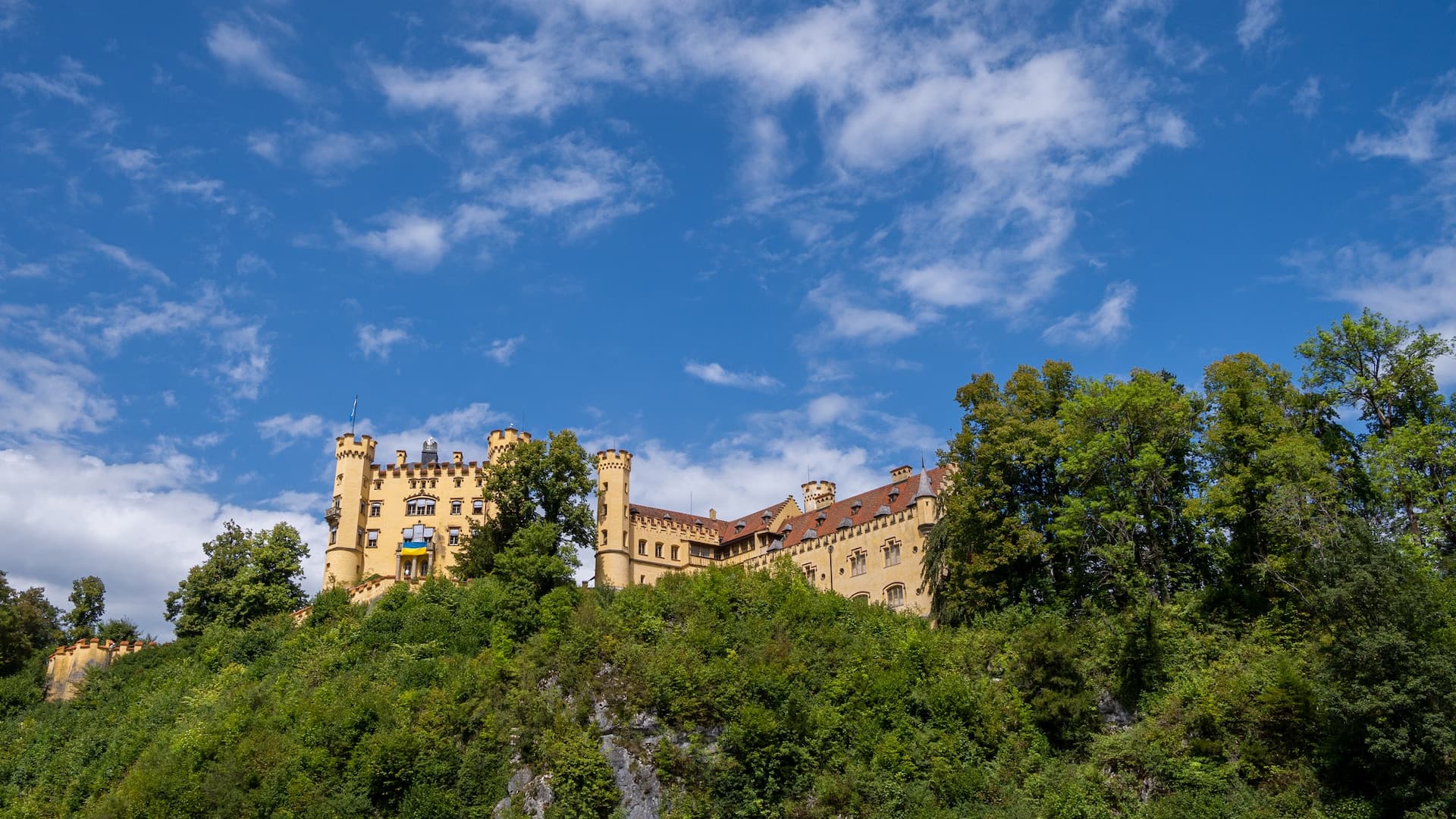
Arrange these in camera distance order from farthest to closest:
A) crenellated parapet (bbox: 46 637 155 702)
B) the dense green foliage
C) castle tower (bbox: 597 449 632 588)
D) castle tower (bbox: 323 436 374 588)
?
castle tower (bbox: 597 449 632 588) → castle tower (bbox: 323 436 374 588) → crenellated parapet (bbox: 46 637 155 702) → the dense green foliage

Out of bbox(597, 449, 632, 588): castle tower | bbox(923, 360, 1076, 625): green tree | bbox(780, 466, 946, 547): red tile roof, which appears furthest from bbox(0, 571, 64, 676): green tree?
bbox(923, 360, 1076, 625): green tree

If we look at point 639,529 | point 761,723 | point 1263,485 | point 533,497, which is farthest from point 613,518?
point 1263,485

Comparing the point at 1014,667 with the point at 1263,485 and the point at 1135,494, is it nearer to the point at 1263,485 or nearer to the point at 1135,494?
the point at 1135,494

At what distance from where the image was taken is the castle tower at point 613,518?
241ft

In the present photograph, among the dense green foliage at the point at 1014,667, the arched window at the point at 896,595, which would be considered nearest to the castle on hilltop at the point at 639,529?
the arched window at the point at 896,595

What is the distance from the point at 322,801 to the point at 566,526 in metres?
23.1

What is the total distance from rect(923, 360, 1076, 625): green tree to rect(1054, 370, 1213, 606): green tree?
1.84 metres

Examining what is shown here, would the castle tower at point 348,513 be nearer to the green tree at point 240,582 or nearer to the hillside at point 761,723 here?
the green tree at point 240,582

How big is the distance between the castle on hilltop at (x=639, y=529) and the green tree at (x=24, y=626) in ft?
55.1

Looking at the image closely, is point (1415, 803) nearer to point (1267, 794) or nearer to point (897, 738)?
point (1267, 794)

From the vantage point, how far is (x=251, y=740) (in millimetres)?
46812

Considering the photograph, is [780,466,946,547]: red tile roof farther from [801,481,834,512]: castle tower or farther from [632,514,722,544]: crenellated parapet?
[632,514,722,544]: crenellated parapet

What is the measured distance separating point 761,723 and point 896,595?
22.6 m

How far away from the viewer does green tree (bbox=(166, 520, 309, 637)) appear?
214ft
